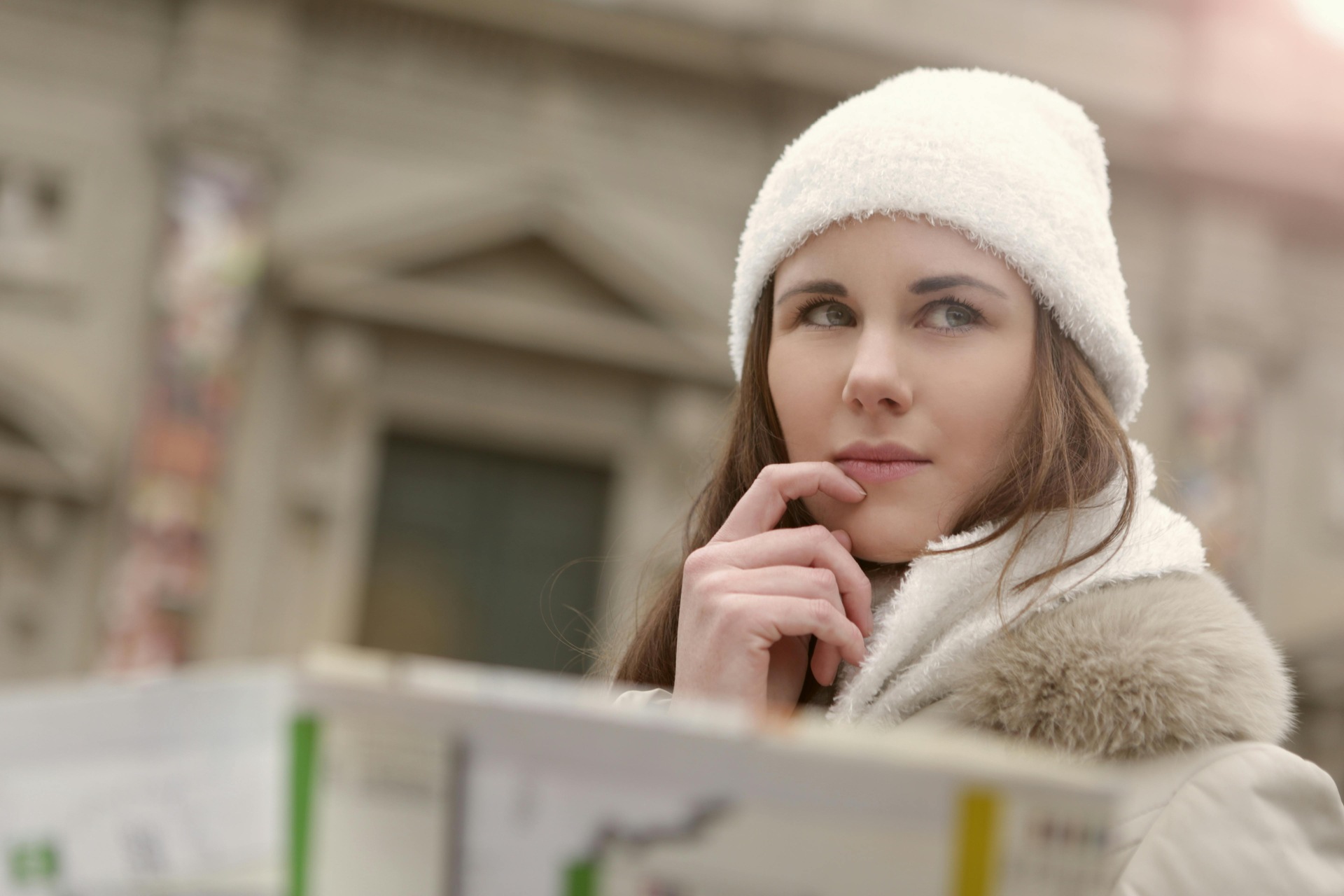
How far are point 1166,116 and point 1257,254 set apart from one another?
1.14m

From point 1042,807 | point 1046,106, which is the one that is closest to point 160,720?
point 1042,807

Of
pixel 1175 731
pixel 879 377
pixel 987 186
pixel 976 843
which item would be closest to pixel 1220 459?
pixel 987 186

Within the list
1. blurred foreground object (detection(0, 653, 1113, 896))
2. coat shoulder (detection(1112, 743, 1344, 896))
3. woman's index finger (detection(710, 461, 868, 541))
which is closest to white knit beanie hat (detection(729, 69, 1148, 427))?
woman's index finger (detection(710, 461, 868, 541))

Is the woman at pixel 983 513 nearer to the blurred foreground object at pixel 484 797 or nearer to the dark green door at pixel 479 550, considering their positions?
the blurred foreground object at pixel 484 797

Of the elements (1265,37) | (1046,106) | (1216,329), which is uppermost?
(1265,37)

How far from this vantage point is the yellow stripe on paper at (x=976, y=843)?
58cm

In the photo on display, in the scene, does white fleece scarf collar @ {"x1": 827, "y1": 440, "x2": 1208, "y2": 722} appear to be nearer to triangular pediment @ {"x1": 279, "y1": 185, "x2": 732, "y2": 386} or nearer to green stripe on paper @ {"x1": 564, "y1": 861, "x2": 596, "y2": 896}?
green stripe on paper @ {"x1": 564, "y1": 861, "x2": 596, "y2": 896}

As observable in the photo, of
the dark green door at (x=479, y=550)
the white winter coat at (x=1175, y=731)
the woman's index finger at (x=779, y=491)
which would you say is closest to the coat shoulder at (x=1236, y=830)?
the white winter coat at (x=1175, y=731)

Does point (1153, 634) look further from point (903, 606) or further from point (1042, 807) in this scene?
point (1042, 807)

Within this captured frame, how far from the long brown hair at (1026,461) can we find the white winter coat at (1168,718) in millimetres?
94

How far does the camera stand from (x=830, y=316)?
4.91 feet

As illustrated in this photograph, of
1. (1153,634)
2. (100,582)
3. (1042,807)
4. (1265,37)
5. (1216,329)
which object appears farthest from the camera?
(1265,37)

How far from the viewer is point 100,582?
7930 millimetres

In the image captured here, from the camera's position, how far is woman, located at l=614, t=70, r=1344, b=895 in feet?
3.61
